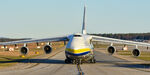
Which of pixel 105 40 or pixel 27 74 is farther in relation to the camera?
pixel 105 40

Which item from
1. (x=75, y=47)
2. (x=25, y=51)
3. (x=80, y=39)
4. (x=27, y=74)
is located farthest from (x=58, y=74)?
(x=25, y=51)

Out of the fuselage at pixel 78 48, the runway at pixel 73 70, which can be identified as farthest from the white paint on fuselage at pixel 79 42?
the runway at pixel 73 70

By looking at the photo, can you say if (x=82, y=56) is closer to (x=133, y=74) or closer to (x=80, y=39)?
(x=80, y=39)

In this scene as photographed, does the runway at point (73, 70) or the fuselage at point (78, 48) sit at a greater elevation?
the fuselage at point (78, 48)

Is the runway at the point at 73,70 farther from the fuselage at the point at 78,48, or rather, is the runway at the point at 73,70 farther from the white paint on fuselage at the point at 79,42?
the white paint on fuselage at the point at 79,42

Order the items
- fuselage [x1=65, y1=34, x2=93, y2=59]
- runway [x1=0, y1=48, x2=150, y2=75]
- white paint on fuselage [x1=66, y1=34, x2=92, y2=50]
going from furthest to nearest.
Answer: white paint on fuselage [x1=66, y1=34, x2=92, y2=50]
fuselage [x1=65, y1=34, x2=93, y2=59]
runway [x1=0, y1=48, x2=150, y2=75]

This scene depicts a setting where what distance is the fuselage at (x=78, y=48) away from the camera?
102 ft

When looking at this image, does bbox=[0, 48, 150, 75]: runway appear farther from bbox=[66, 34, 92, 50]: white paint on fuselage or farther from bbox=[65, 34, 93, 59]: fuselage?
bbox=[66, 34, 92, 50]: white paint on fuselage

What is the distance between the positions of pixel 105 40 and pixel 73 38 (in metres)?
4.46

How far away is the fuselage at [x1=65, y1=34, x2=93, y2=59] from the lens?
31.2 m

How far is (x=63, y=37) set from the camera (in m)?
36.0

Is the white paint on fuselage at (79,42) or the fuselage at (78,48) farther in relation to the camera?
the white paint on fuselage at (79,42)

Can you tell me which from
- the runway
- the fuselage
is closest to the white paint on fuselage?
the fuselage

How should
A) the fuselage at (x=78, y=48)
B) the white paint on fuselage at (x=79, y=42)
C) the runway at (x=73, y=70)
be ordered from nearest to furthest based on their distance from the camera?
the runway at (x=73, y=70) → the fuselage at (x=78, y=48) → the white paint on fuselage at (x=79, y=42)
